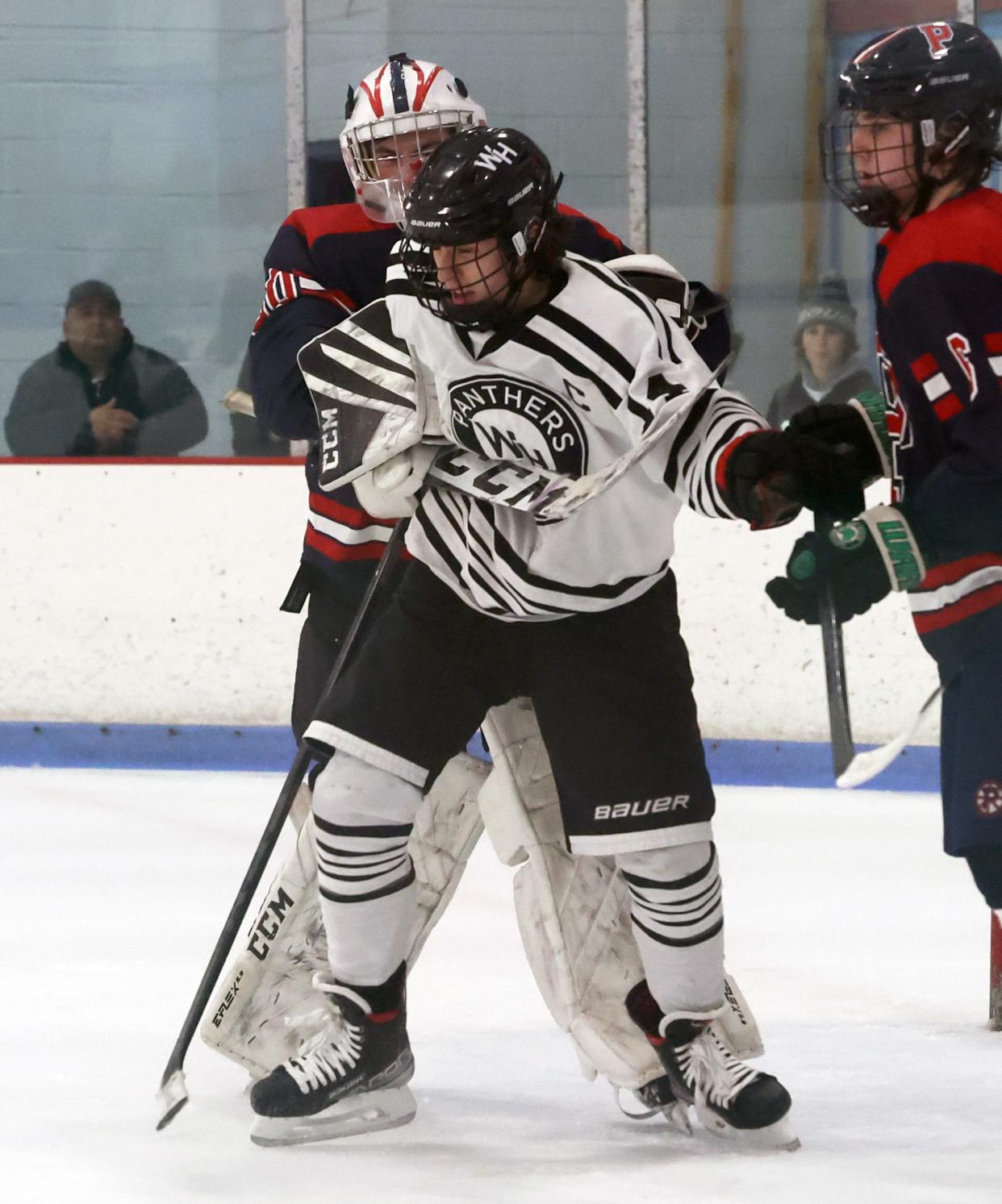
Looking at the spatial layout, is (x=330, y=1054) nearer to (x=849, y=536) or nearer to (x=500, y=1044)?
(x=500, y=1044)

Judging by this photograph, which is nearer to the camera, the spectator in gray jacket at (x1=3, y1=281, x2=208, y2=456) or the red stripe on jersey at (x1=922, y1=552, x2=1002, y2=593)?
the red stripe on jersey at (x1=922, y1=552, x2=1002, y2=593)

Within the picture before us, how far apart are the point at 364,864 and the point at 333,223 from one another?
77cm

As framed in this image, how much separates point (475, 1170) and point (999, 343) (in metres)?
0.92

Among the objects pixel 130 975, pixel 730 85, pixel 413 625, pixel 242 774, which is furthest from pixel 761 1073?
pixel 730 85

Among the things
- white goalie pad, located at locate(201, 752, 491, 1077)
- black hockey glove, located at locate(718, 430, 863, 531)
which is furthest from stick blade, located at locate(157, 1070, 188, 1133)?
black hockey glove, located at locate(718, 430, 863, 531)

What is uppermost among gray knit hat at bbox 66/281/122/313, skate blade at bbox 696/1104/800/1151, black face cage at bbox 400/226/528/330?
black face cage at bbox 400/226/528/330

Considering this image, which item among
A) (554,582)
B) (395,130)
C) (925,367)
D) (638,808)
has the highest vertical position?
(395,130)

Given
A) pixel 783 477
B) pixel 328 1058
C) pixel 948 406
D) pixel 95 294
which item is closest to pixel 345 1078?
pixel 328 1058

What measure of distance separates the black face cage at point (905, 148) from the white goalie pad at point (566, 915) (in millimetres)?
617

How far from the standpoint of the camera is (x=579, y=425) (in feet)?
6.07

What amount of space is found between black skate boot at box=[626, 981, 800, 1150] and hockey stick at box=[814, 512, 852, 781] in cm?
33

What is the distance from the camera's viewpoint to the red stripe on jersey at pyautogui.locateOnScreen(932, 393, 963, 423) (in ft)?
6.02

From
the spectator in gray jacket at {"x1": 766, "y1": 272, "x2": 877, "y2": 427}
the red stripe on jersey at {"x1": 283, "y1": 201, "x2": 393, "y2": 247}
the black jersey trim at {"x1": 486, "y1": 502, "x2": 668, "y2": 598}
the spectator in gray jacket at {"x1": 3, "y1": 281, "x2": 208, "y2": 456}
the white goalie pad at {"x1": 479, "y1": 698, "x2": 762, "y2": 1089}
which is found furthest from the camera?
the spectator in gray jacket at {"x1": 3, "y1": 281, "x2": 208, "y2": 456}

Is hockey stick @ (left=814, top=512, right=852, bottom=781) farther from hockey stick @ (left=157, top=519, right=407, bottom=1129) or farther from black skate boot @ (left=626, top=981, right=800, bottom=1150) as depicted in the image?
hockey stick @ (left=157, top=519, right=407, bottom=1129)
